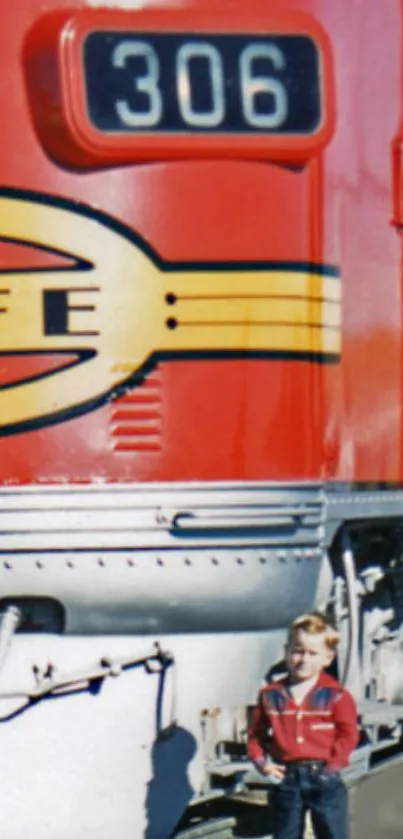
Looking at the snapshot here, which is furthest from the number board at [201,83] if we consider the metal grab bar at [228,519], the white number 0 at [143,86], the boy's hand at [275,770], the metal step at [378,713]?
the metal step at [378,713]

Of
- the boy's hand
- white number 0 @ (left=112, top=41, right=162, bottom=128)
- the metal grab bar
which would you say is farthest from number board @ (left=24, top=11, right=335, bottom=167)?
the boy's hand

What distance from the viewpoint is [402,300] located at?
7.31 metres

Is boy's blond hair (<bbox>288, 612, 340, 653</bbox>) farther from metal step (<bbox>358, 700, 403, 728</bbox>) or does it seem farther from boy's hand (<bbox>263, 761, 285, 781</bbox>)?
metal step (<bbox>358, 700, 403, 728</bbox>)

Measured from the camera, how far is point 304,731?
20.7 ft

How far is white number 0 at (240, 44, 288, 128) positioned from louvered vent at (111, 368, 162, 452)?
2.86ft

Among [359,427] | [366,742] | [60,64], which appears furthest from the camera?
[366,742]

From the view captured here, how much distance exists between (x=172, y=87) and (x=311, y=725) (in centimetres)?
207

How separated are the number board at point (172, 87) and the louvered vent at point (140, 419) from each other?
2.40 ft

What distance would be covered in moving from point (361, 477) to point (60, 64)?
5.85 feet

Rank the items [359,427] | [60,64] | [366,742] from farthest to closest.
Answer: [366,742], [359,427], [60,64]

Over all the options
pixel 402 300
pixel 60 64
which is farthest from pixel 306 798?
pixel 60 64

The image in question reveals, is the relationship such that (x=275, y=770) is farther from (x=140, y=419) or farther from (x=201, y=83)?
(x=201, y=83)

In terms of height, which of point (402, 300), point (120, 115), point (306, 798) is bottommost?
point (306, 798)

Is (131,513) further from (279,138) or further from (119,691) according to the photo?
(279,138)
